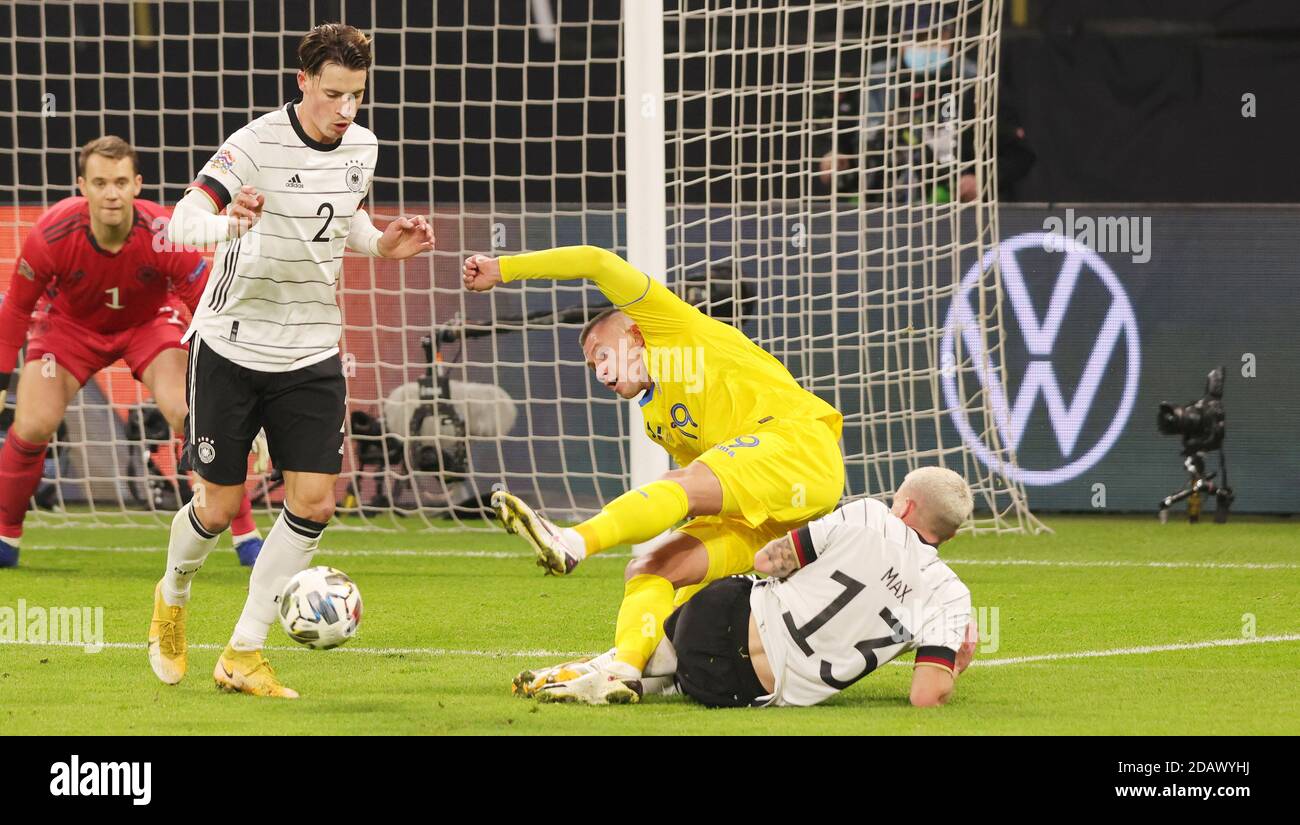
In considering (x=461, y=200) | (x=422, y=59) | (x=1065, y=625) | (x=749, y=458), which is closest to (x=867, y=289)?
(x=461, y=200)

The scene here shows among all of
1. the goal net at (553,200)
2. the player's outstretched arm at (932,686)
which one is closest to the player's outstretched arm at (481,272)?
the player's outstretched arm at (932,686)

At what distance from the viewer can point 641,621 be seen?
4969 mm

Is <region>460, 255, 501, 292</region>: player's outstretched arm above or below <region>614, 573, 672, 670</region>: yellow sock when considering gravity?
above

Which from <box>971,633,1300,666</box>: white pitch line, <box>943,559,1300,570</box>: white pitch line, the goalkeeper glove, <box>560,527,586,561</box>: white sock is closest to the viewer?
<box>560,527,586,561</box>: white sock

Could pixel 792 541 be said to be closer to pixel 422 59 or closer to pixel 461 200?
pixel 461 200

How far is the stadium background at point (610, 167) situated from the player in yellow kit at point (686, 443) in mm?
4998

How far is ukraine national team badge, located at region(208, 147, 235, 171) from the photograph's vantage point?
16.1 feet

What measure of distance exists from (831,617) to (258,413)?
5.87 feet

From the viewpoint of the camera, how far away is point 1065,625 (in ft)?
21.7

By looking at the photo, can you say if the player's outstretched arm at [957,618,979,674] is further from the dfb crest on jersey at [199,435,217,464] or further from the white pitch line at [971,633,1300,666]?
the dfb crest on jersey at [199,435,217,464]

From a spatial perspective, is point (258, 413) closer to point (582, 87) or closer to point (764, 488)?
point (764, 488)

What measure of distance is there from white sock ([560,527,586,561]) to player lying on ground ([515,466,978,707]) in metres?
0.47

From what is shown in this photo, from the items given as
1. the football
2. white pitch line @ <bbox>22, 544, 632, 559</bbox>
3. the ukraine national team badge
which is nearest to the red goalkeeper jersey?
white pitch line @ <bbox>22, 544, 632, 559</bbox>

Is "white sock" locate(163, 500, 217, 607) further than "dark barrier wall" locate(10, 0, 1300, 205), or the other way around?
"dark barrier wall" locate(10, 0, 1300, 205)
